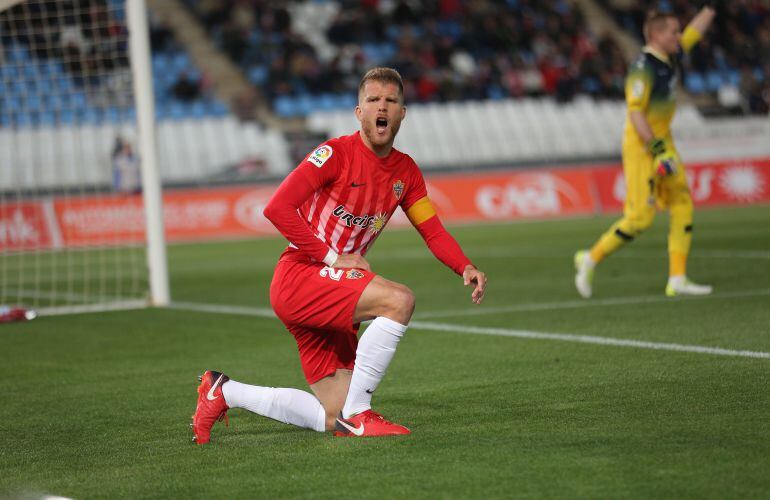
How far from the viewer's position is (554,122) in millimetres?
28438

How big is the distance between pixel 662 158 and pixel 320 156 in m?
5.27

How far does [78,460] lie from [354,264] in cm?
141

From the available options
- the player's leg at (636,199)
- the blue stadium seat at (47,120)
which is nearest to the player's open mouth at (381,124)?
the player's leg at (636,199)

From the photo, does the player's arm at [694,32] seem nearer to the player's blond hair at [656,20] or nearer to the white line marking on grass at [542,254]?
the player's blond hair at [656,20]

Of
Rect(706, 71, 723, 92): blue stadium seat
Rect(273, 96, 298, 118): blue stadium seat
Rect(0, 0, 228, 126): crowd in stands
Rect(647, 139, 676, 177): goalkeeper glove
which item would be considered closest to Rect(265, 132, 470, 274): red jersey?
Rect(647, 139, 676, 177): goalkeeper glove

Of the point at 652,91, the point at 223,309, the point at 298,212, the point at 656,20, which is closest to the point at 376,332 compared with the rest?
the point at 298,212

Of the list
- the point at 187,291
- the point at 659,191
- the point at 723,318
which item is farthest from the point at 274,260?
the point at 723,318

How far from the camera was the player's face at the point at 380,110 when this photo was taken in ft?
16.5

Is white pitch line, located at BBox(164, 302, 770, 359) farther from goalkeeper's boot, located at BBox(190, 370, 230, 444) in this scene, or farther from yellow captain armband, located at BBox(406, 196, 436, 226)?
goalkeeper's boot, located at BBox(190, 370, 230, 444)

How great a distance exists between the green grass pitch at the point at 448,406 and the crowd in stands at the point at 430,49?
17317 millimetres

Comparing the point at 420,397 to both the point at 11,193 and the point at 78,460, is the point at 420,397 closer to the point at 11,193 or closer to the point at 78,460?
the point at 78,460

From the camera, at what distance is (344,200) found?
518 cm

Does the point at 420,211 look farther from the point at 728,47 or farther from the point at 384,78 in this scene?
the point at 728,47

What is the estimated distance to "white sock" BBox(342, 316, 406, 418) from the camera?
4.92 metres
